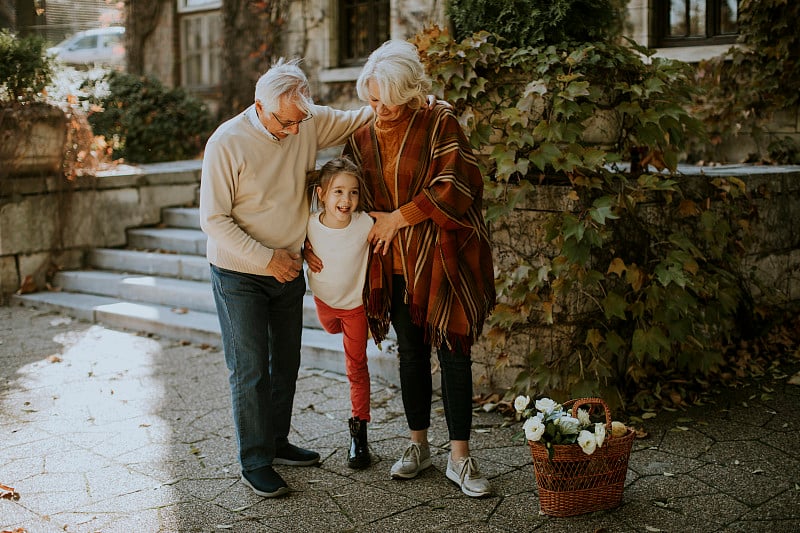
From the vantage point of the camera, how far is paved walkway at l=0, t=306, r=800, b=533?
330 centimetres

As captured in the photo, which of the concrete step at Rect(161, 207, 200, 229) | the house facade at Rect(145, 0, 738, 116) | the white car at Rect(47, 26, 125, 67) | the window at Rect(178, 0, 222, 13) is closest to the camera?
the house facade at Rect(145, 0, 738, 116)

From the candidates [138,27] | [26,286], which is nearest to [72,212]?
[26,286]

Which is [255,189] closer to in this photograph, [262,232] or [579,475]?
[262,232]

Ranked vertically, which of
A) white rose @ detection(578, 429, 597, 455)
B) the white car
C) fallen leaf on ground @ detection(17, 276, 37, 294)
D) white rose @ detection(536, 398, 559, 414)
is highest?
the white car

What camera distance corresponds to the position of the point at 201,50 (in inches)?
494

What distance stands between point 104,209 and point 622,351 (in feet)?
16.7

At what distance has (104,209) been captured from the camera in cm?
786

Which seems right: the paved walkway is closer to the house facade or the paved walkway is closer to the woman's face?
the woman's face

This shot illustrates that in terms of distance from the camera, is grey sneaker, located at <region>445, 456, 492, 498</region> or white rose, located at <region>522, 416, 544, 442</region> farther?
grey sneaker, located at <region>445, 456, 492, 498</region>

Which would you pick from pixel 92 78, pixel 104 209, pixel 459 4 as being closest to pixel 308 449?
pixel 459 4

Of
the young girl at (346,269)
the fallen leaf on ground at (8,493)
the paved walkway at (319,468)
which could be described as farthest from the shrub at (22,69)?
the young girl at (346,269)

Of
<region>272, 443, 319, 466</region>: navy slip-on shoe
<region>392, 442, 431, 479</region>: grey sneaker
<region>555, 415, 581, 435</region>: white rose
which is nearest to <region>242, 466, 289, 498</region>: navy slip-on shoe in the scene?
<region>272, 443, 319, 466</region>: navy slip-on shoe

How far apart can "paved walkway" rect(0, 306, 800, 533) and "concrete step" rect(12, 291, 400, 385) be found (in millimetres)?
132

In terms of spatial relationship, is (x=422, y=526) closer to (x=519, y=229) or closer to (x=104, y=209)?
(x=519, y=229)
